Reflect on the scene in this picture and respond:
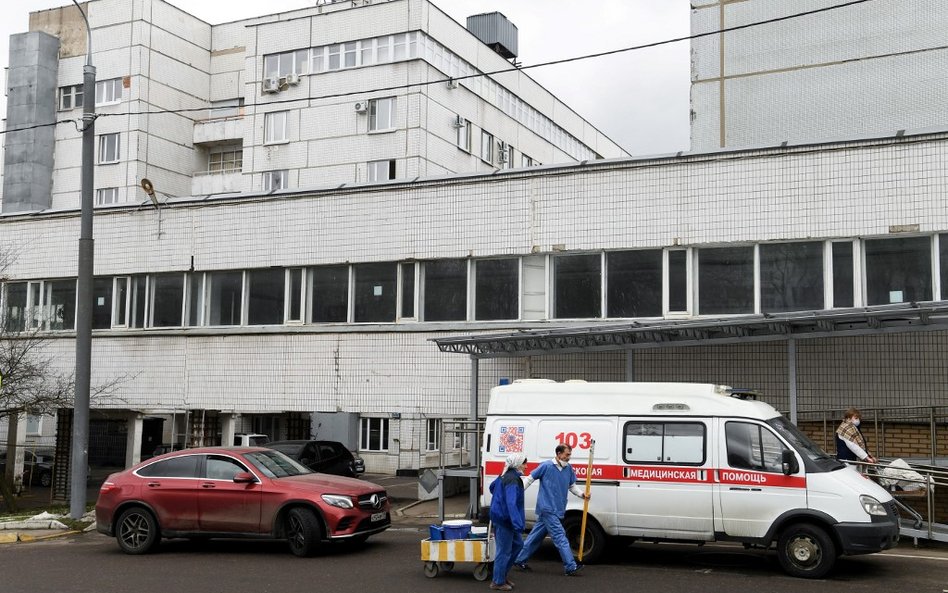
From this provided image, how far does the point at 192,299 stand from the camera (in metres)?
21.6

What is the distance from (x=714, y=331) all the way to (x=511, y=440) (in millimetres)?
3938

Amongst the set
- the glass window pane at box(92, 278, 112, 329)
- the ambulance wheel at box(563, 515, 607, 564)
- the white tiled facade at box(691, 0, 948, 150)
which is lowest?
the ambulance wheel at box(563, 515, 607, 564)

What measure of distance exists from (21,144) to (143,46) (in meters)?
8.51

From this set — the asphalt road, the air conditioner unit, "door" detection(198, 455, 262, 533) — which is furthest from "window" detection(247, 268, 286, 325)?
the air conditioner unit

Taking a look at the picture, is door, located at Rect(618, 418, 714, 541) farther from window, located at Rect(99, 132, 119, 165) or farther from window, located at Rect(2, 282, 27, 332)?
window, located at Rect(99, 132, 119, 165)

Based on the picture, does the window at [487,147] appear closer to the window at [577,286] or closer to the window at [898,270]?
the window at [577,286]

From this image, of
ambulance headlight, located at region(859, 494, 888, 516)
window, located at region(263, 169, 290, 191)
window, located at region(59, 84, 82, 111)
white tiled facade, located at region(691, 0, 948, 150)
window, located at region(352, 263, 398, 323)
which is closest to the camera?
ambulance headlight, located at region(859, 494, 888, 516)

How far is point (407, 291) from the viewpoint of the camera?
63.2 feet

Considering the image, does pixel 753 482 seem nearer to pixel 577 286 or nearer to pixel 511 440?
pixel 511 440

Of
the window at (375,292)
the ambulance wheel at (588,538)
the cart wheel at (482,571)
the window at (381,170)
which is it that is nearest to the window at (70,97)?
the window at (381,170)

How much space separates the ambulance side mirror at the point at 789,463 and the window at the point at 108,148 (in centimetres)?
4166

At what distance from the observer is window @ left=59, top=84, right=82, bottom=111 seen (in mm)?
49031

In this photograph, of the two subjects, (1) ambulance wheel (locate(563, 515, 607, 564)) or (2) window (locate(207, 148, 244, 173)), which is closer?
(1) ambulance wheel (locate(563, 515, 607, 564))

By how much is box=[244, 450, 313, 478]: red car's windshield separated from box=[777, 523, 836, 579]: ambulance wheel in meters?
6.91
